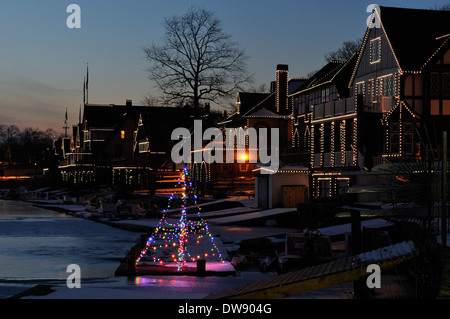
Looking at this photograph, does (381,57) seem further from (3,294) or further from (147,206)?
(3,294)

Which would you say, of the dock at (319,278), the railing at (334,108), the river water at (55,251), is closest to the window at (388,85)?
the railing at (334,108)

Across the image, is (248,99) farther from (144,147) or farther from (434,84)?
(144,147)

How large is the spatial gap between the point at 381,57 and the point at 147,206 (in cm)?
2648

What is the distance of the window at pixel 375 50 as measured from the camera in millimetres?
41281

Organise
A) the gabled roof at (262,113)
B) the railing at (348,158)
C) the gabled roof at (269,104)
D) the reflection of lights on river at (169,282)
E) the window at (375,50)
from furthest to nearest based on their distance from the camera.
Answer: the gabled roof at (269,104), the gabled roof at (262,113), the window at (375,50), the railing at (348,158), the reflection of lights on river at (169,282)

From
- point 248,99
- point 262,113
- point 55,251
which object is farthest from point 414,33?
point 55,251

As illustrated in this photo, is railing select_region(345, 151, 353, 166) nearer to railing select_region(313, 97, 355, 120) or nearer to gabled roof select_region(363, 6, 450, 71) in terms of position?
railing select_region(313, 97, 355, 120)

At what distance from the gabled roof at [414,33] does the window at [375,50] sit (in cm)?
108

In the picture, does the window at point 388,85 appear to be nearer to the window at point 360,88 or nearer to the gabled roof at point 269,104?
the window at point 360,88

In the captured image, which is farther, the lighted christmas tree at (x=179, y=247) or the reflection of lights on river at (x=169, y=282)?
the lighted christmas tree at (x=179, y=247)

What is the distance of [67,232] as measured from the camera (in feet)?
117

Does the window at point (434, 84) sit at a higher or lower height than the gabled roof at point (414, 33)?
lower

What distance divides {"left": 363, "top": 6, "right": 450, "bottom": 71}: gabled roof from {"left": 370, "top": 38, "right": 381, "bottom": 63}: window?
1.08 m
